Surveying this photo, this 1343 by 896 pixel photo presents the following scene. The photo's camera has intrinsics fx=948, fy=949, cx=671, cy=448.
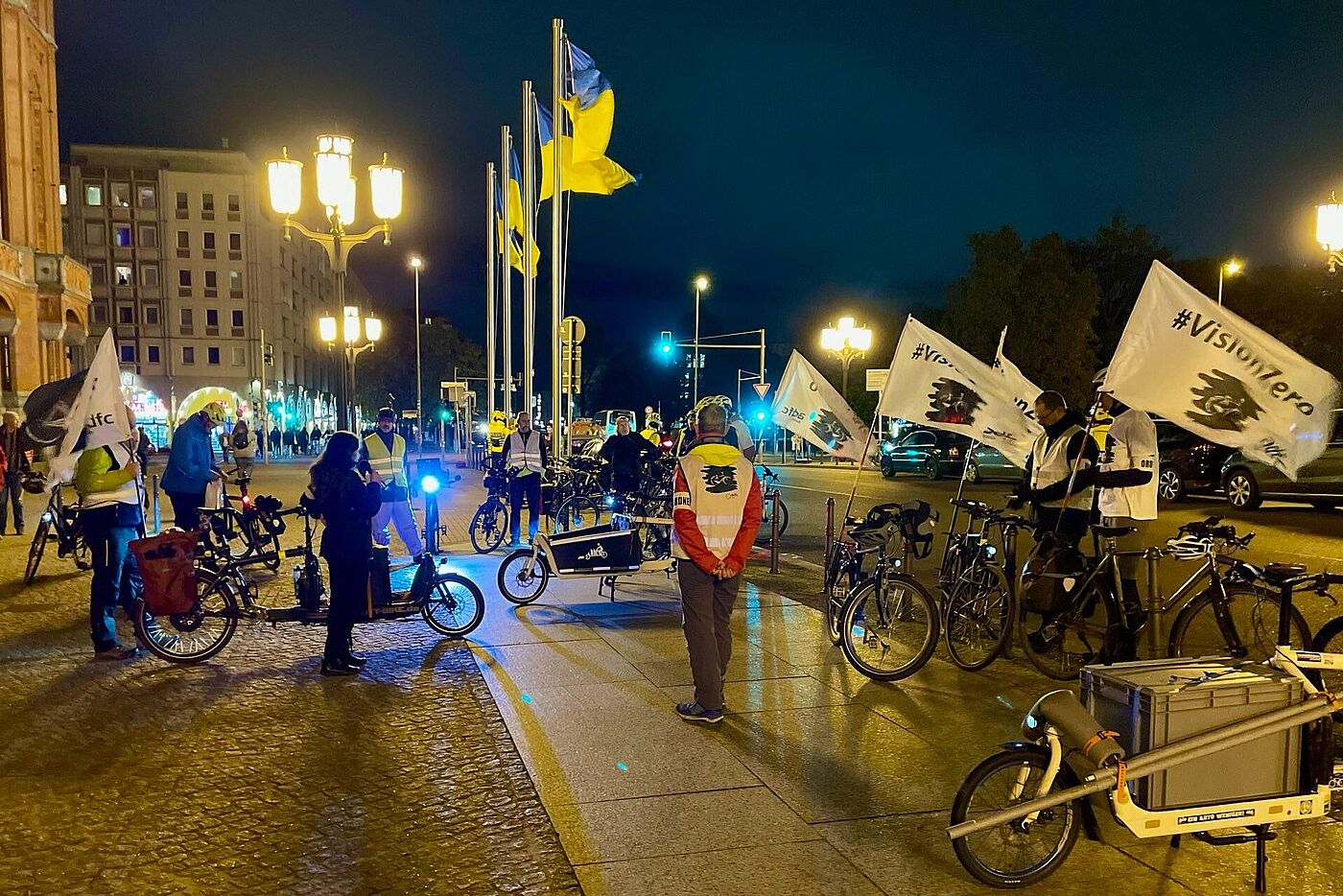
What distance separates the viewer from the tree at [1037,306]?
45.3 m

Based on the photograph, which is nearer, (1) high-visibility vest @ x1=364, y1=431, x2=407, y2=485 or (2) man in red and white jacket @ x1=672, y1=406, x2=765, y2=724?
(2) man in red and white jacket @ x1=672, y1=406, x2=765, y2=724

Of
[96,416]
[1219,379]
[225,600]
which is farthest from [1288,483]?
[96,416]

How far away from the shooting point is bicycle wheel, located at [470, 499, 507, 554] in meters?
13.4

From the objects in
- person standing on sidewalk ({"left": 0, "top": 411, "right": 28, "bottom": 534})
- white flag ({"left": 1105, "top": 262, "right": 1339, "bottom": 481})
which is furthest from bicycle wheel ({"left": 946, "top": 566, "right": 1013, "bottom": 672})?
person standing on sidewalk ({"left": 0, "top": 411, "right": 28, "bottom": 534})

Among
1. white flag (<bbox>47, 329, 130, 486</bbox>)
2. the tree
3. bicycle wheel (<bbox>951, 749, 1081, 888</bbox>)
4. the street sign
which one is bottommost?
bicycle wheel (<bbox>951, 749, 1081, 888</bbox>)

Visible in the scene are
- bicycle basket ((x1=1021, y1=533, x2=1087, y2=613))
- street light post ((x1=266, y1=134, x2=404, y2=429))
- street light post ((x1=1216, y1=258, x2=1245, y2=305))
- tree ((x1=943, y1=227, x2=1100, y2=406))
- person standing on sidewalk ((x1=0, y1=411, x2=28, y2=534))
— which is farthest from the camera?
tree ((x1=943, y1=227, x2=1100, y2=406))

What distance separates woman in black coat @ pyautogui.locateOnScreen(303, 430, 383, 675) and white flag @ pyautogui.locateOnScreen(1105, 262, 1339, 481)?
16.9ft

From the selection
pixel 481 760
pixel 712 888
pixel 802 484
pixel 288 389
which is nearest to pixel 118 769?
pixel 481 760

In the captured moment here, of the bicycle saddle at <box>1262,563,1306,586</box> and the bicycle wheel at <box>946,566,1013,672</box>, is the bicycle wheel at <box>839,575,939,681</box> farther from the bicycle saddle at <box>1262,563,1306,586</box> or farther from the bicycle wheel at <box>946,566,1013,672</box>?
the bicycle saddle at <box>1262,563,1306,586</box>

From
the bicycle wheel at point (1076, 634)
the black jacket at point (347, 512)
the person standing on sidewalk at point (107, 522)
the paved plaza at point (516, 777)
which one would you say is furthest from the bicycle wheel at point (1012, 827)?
the person standing on sidewalk at point (107, 522)

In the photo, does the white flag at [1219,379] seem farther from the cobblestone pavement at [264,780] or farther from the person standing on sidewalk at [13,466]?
the person standing on sidewalk at [13,466]

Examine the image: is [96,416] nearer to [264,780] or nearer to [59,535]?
[264,780]

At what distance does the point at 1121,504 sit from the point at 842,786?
3.41 meters

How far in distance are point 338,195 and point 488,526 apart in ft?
16.3
